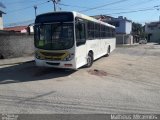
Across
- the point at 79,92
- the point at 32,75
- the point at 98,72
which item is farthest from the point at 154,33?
the point at 79,92

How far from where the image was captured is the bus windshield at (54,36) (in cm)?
1209

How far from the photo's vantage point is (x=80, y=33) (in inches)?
506

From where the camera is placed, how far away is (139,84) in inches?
417

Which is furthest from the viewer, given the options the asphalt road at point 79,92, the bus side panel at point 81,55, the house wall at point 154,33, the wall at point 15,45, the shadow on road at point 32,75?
the house wall at point 154,33

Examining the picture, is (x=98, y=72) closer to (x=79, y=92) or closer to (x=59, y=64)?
(x=59, y=64)

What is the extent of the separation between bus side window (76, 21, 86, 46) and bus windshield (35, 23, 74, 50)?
43 cm

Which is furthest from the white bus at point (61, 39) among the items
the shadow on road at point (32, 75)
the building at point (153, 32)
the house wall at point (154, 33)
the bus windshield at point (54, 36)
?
the building at point (153, 32)

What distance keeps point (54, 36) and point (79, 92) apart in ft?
14.4

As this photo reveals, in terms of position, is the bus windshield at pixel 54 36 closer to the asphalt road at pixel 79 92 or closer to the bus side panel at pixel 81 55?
the bus side panel at pixel 81 55

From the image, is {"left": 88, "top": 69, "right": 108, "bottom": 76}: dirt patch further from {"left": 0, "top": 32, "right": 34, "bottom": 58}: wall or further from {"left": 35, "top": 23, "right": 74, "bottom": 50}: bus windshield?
{"left": 0, "top": 32, "right": 34, "bottom": 58}: wall

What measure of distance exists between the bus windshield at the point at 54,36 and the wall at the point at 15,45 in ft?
28.7

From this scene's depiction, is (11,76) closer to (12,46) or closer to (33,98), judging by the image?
(33,98)

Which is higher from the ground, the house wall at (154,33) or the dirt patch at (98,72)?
the house wall at (154,33)

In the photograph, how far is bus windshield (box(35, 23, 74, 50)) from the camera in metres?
12.1
